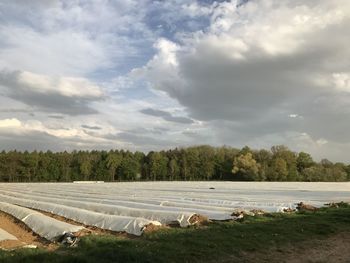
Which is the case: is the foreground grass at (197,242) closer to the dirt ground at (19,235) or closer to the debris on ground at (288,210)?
the dirt ground at (19,235)

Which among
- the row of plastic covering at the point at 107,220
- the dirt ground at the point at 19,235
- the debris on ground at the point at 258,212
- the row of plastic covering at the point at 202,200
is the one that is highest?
the row of plastic covering at the point at 202,200

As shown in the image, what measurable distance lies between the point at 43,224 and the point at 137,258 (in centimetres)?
653

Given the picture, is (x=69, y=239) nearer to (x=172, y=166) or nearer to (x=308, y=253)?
(x=308, y=253)

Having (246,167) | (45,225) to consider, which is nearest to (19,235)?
(45,225)

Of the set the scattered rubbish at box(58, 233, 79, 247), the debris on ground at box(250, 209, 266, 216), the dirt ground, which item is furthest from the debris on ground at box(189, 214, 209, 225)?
the dirt ground

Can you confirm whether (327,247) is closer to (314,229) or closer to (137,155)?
(314,229)

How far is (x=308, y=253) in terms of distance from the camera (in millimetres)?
11594

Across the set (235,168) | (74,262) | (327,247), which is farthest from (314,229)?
(235,168)

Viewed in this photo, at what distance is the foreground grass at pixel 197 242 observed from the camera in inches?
380

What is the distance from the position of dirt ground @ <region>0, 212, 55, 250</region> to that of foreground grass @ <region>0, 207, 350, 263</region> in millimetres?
1374

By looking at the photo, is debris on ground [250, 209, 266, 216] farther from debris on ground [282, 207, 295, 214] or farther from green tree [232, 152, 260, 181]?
green tree [232, 152, 260, 181]

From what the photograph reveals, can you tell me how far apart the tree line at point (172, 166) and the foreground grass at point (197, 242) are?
79914 millimetres

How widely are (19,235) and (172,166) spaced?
94678mm

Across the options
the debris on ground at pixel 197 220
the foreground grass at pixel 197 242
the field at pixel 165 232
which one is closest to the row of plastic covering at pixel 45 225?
the field at pixel 165 232
